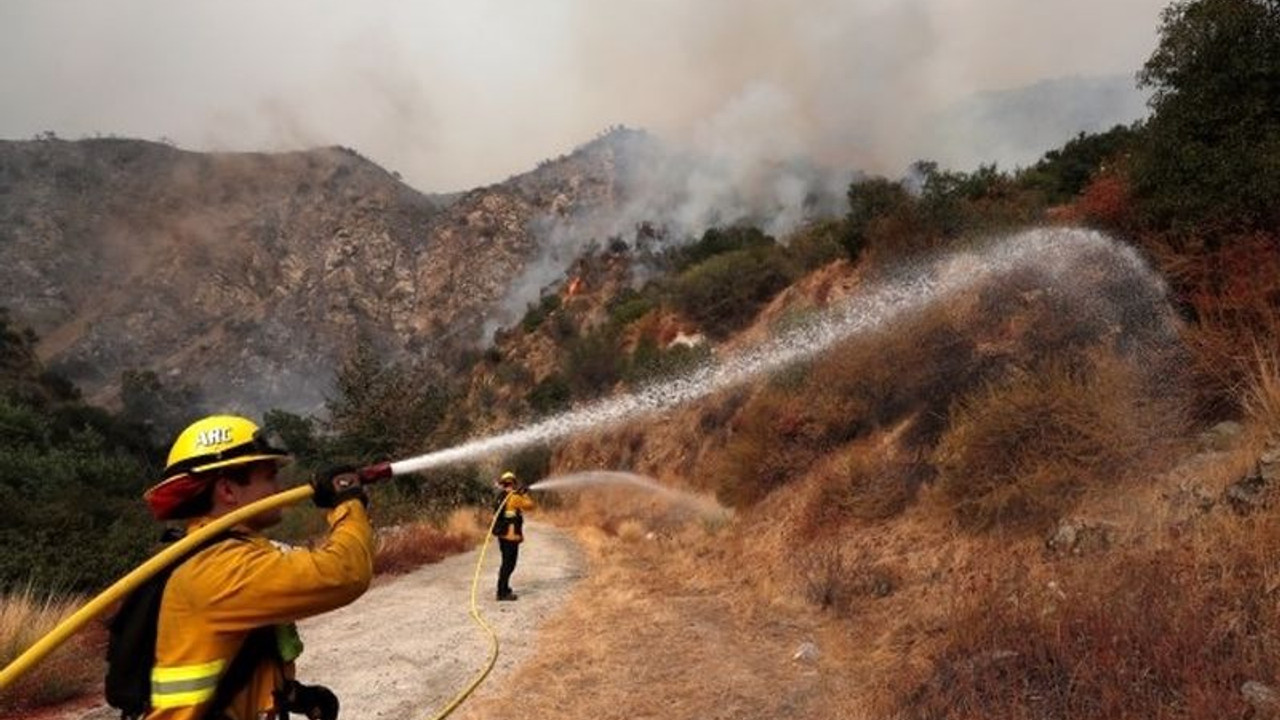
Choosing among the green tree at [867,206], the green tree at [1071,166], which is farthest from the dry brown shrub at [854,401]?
the green tree at [1071,166]

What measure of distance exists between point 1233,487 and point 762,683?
14.4 ft

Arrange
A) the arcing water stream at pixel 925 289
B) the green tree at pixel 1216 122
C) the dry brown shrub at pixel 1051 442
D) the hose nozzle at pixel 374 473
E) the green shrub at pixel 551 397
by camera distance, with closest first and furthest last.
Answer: the hose nozzle at pixel 374 473 → the dry brown shrub at pixel 1051 442 → the arcing water stream at pixel 925 289 → the green tree at pixel 1216 122 → the green shrub at pixel 551 397

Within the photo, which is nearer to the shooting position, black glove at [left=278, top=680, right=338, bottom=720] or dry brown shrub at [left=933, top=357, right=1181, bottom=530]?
black glove at [left=278, top=680, right=338, bottom=720]

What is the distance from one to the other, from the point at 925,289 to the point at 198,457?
15.4 meters

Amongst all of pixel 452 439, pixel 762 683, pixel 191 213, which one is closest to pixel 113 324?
pixel 191 213

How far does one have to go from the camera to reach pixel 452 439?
39.2 metres

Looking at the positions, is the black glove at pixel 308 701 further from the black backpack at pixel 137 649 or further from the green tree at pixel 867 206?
the green tree at pixel 867 206

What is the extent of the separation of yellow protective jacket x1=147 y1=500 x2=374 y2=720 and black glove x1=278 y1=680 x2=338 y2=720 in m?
0.26

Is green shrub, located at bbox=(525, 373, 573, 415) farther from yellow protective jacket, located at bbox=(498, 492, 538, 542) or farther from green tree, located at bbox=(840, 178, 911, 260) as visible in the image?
yellow protective jacket, located at bbox=(498, 492, 538, 542)

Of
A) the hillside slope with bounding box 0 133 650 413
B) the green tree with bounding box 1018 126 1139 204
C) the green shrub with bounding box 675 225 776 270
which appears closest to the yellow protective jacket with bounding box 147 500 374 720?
the green tree with bounding box 1018 126 1139 204

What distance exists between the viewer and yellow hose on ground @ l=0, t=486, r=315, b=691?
223 cm

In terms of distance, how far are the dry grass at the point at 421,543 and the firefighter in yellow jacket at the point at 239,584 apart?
12.4 m

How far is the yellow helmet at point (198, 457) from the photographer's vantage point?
2939 mm

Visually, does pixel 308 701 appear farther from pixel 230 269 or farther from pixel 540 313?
pixel 230 269
